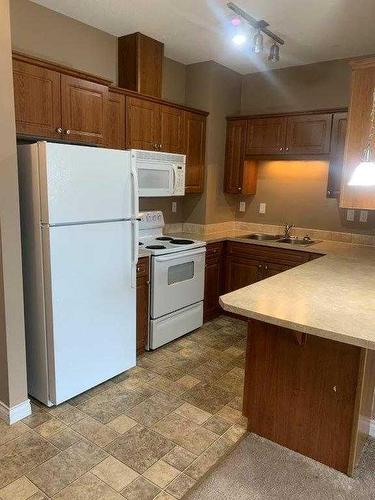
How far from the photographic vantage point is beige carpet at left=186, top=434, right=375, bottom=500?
1860 mm

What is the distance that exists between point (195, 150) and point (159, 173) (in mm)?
775

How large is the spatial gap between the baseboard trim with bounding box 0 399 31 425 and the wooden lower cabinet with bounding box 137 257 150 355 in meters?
1.07

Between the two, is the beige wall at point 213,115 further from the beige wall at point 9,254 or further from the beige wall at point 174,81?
the beige wall at point 9,254

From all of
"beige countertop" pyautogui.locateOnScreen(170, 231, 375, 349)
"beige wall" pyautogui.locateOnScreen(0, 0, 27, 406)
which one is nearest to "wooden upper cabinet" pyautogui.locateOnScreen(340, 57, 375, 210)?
"beige countertop" pyautogui.locateOnScreen(170, 231, 375, 349)

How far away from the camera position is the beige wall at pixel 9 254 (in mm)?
2139

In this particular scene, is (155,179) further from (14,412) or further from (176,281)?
(14,412)

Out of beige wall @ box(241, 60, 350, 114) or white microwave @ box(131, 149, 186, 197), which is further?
beige wall @ box(241, 60, 350, 114)

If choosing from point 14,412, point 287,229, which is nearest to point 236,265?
point 287,229

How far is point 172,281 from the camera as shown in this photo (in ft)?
11.5

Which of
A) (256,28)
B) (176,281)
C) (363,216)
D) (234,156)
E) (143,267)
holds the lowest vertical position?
(176,281)

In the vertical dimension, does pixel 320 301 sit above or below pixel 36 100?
below

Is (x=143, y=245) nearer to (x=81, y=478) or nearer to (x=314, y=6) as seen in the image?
(x=81, y=478)

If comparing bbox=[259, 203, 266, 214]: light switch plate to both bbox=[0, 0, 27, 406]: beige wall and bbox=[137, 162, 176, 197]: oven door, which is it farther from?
bbox=[0, 0, 27, 406]: beige wall

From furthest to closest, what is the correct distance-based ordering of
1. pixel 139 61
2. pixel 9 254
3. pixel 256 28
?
pixel 139 61
pixel 256 28
pixel 9 254
